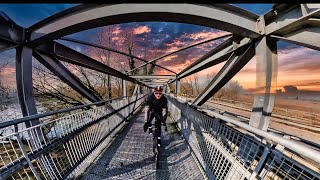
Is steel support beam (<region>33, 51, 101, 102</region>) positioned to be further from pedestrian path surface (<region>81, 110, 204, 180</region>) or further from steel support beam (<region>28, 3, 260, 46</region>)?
pedestrian path surface (<region>81, 110, 204, 180</region>)

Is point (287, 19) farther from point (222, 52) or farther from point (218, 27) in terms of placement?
point (222, 52)

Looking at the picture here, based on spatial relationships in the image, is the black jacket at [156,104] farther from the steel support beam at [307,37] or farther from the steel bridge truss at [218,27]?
the steel support beam at [307,37]

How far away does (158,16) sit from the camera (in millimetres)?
3992

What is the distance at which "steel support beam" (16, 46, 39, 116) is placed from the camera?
4717 millimetres

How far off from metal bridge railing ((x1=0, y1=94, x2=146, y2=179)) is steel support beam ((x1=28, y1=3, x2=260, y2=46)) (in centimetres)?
169

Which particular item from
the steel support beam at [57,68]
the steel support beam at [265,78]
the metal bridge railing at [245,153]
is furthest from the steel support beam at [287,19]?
the steel support beam at [57,68]

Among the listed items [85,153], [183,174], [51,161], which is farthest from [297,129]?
[51,161]

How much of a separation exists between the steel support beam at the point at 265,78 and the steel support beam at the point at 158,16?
0.28 metres

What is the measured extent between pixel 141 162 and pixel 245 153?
9.91 ft

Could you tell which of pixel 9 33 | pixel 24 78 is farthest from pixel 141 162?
pixel 9 33

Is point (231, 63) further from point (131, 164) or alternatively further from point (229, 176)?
point (131, 164)

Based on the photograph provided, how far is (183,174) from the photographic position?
4.89 metres

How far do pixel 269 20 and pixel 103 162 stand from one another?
4.64 meters

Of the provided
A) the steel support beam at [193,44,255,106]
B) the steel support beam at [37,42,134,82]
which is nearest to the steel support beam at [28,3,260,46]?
the steel support beam at [193,44,255,106]
